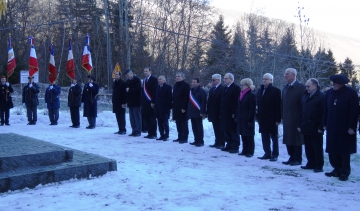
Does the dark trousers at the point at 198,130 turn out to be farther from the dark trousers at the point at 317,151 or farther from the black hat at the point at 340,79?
the black hat at the point at 340,79

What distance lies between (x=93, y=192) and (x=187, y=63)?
3121cm

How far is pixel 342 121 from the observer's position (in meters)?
6.46

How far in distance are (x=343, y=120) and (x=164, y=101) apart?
17.4 feet

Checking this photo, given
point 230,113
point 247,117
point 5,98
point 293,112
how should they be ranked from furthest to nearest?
point 5,98
point 230,113
point 247,117
point 293,112

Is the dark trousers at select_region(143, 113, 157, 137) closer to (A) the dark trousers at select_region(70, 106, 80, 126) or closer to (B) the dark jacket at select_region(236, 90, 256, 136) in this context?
(B) the dark jacket at select_region(236, 90, 256, 136)

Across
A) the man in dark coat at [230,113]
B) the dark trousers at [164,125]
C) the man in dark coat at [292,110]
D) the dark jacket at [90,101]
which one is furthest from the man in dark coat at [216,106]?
the dark jacket at [90,101]

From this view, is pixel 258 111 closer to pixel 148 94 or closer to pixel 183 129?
pixel 183 129

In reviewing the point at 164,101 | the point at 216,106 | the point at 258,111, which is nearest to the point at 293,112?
the point at 258,111

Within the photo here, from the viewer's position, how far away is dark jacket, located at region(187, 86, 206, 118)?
10.2m

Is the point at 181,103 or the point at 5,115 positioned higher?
the point at 181,103

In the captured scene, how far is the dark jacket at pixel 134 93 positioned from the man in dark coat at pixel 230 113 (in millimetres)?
3044

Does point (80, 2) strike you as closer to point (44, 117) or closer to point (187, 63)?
point (187, 63)

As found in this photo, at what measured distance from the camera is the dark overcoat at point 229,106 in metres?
9.31

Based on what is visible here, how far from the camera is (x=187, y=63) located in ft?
119
